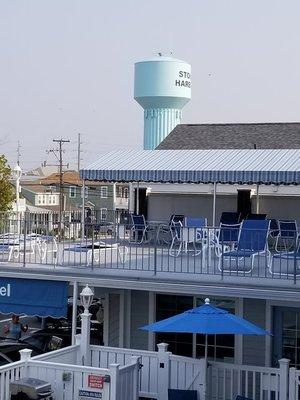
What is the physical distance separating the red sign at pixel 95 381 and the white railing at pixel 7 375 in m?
1.09

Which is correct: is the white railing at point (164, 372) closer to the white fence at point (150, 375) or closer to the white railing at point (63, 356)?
the white fence at point (150, 375)

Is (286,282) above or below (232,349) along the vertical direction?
above

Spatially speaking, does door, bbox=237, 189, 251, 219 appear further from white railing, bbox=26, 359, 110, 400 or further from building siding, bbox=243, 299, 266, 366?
white railing, bbox=26, 359, 110, 400

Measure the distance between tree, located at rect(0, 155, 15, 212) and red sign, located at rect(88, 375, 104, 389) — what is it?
27.8 metres

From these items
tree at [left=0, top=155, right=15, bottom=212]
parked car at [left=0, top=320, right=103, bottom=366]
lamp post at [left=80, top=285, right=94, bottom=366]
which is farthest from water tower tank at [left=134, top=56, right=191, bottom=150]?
lamp post at [left=80, top=285, right=94, bottom=366]

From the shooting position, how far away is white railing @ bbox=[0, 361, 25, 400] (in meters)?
10.8

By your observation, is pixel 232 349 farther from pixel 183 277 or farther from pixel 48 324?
pixel 48 324

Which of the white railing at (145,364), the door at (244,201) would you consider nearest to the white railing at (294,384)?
the white railing at (145,364)

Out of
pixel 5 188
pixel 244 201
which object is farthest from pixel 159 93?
pixel 244 201

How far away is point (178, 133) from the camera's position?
74.2ft

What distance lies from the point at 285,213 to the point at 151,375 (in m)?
7.52

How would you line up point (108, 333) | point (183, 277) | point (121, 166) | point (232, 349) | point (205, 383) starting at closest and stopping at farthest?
point (205, 383) < point (183, 277) < point (232, 349) < point (108, 333) < point (121, 166)

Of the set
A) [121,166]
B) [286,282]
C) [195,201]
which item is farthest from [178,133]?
[286,282]

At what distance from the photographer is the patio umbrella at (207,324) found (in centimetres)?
1073
